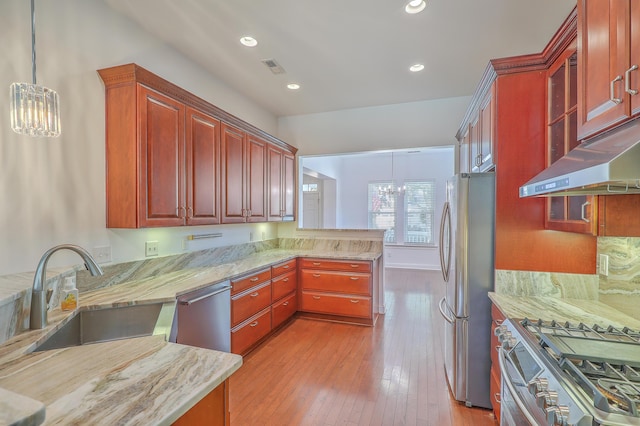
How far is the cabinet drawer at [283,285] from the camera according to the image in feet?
11.0

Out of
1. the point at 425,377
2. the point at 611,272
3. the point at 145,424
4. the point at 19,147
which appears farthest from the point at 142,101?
the point at 611,272

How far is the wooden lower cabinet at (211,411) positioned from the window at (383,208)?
7.02 m

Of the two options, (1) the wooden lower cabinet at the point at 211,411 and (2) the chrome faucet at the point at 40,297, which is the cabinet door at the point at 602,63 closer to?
(1) the wooden lower cabinet at the point at 211,411

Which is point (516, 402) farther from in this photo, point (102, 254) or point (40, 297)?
point (102, 254)

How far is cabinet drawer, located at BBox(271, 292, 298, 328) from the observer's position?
3.36 m

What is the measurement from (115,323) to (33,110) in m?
1.24

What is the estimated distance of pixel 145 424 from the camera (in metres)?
0.70

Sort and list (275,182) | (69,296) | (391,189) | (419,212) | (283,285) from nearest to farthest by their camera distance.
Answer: (69,296) → (283,285) → (275,182) → (419,212) → (391,189)

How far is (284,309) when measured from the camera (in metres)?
3.58

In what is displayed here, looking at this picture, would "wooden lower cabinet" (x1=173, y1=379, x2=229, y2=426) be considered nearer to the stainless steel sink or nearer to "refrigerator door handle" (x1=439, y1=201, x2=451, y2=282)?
the stainless steel sink

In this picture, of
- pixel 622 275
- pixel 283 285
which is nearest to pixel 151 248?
pixel 283 285

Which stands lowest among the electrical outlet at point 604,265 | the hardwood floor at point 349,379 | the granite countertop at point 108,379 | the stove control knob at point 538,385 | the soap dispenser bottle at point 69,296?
the hardwood floor at point 349,379

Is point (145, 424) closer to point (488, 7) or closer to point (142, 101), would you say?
point (142, 101)

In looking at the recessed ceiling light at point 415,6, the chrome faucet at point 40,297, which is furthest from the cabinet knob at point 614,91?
the chrome faucet at point 40,297
